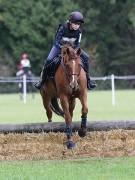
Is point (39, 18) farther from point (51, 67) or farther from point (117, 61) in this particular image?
point (51, 67)

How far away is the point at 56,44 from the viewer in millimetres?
14422

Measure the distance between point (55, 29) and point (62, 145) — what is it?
42.2m

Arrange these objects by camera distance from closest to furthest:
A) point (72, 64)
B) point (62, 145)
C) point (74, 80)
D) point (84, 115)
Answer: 1. point (74, 80)
2. point (72, 64)
3. point (84, 115)
4. point (62, 145)

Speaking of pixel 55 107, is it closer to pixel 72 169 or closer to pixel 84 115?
pixel 84 115

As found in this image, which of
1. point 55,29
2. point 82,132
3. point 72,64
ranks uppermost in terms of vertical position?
point 55,29

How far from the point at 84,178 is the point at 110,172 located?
0.68m

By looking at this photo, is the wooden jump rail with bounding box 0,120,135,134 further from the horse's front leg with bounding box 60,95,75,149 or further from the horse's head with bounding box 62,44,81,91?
the horse's head with bounding box 62,44,81,91

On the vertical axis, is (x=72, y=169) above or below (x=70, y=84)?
below

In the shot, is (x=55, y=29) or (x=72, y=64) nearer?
(x=72, y=64)

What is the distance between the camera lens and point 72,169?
1127cm

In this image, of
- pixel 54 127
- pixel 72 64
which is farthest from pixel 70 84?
pixel 54 127

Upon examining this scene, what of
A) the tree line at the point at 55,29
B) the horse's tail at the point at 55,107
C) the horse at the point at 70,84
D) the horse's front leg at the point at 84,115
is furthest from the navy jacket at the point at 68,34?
the tree line at the point at 55,29

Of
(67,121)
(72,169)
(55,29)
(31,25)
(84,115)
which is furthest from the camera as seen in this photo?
(31,25)

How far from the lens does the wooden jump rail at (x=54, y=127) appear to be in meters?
14.0
